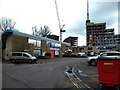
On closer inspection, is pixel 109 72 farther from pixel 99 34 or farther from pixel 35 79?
pixel 99 34

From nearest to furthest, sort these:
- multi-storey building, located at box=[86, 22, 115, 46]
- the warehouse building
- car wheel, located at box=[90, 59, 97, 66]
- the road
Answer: the road, car wheel, located at box=[90, 59, 97, 66], the warehouse building, multi-storey building, located at box=[86, 22, 115, 46]

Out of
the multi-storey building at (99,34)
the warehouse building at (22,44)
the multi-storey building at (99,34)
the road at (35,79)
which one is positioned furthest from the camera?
the multi-storey building at (99,34)

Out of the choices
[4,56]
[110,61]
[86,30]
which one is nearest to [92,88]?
[110,61]

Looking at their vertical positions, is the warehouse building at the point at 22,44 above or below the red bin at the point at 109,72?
above

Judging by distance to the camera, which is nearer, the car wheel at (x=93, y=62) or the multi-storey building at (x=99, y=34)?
the car wheel at (x=93, y=62)

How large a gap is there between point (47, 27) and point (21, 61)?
6991 centimetres

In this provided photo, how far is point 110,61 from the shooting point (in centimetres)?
1193

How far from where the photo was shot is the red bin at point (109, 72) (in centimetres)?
1167

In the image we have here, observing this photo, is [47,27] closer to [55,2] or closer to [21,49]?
[55,2]

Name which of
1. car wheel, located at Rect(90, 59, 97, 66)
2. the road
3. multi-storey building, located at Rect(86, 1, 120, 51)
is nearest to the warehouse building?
car wheel, located at Rect(90, 59, 97, 66)

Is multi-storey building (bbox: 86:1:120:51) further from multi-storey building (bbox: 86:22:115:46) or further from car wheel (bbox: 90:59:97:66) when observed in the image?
car wheel (bbox: 90:59:97:66)

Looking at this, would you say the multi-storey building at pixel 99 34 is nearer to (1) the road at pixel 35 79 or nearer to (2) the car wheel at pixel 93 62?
(2) the car wheel at pixel 93 62

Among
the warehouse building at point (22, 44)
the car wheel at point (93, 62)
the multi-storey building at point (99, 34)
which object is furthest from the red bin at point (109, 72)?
the multi-storey building at point (99, 34)

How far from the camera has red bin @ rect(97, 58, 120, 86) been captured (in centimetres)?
1167
